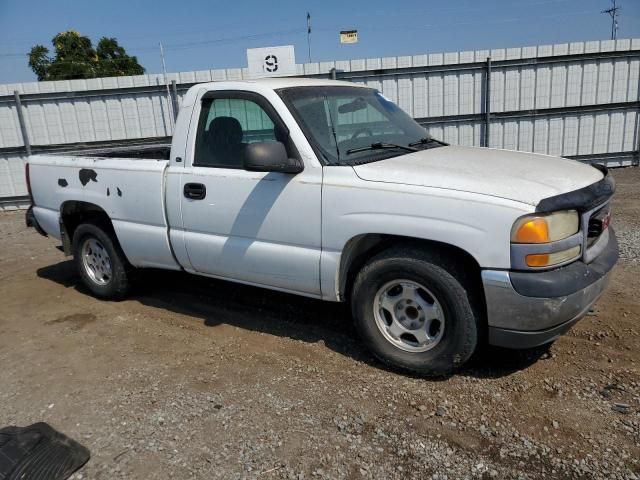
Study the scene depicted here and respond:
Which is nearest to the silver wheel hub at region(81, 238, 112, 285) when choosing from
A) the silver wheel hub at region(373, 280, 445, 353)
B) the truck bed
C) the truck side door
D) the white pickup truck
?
the truck bed

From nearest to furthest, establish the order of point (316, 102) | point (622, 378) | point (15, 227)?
point (622, 378) < point (316, 102) < point (15, 227)

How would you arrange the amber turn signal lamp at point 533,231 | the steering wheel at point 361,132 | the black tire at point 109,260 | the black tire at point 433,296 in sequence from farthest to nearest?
the black tire at point 109,260, the steering wheel at point 361,132, the black tire at point 433,296, the amber turn signal lamp at point 533,231

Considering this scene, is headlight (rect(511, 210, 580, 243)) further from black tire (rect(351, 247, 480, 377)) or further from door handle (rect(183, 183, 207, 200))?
door handle (rect(183, 183, 207, 200))

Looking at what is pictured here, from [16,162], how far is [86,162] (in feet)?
24.5

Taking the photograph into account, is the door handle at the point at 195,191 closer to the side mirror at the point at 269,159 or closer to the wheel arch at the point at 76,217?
the side mirror at the point at 269,159

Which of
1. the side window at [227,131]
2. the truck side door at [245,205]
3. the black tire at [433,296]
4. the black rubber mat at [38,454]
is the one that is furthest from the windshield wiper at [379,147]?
the black rubber mat at [38,454]

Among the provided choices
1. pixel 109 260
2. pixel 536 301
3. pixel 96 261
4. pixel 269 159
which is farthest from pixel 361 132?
pixel 96 261

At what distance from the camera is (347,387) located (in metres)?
3.41

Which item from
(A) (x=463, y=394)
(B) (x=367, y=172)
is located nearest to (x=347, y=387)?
(A) (x=463, y=394)

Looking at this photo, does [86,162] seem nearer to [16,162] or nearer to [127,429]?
[127,429]

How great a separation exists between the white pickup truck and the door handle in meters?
0.02

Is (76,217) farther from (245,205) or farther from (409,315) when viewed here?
(409,315)

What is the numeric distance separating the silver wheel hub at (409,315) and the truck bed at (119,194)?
2.02m

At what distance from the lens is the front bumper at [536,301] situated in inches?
115
